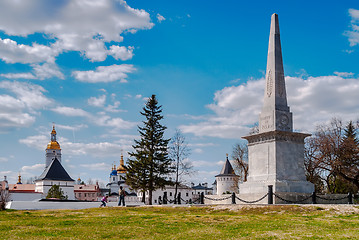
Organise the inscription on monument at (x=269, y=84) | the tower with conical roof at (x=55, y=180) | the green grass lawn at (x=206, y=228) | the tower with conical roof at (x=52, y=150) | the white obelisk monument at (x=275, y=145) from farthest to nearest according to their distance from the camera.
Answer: the tower with conical roof at (x=52, y=150) → the tower with conical roof at (x=55, y=180) → the inscription on monument at (x=269, y=84) → the white obelisk monument at (x=275, y=145) → the green grass lawn at (x=206, y=228)

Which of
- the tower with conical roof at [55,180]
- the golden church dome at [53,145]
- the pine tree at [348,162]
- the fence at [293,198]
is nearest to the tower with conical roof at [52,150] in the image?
the golden church dome at [53,145]

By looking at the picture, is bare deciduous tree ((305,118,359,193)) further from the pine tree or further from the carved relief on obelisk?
the carved relief on obelisk

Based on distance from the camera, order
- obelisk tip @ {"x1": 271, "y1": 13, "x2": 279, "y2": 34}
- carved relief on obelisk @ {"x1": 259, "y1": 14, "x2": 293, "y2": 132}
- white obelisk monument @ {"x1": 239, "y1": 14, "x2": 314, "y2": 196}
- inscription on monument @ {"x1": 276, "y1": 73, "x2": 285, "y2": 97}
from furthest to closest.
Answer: obelisk tip @ {"x1": 271, "y1": 13, "x2": 279, "y2": 34} → inscription on monument @ {"x1": 276, "y1": 73, "x2": 285, "y2": 97} → carved relief on obelisk @ {"x1": 259, "y1": 14, "x2": 293, "y2": 132} → white obelisk monument @ {"x1": 239, "y1": 14, "x2": 314, "y2": 196}

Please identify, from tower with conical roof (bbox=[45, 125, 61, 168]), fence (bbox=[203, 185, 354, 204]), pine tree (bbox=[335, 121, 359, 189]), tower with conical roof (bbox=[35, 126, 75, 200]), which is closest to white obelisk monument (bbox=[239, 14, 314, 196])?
fence (bbox=[203, 185, 354, 204])

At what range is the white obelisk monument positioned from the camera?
25.3 metres

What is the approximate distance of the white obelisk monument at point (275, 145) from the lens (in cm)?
2528

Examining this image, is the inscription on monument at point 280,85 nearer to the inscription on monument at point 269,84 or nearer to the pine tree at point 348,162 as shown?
the inscription on monument at point 269,84

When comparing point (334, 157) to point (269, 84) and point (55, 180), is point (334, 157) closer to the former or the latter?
point (269, 84)

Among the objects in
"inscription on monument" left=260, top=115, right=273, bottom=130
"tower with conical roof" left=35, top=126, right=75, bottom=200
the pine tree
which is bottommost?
"tower with conical roof" left=35, top=126, right=75, bottom=200

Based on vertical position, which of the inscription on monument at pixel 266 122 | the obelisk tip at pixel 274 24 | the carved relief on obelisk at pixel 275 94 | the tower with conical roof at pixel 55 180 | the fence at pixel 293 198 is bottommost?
the tower with conical roof at pixel 55 180

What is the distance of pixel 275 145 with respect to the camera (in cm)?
2544

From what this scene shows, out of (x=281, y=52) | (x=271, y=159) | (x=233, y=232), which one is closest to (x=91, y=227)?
(x=233, y=232)

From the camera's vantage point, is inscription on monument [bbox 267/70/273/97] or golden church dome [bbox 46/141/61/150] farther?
golden church dome [bbox 46/141/61/150]

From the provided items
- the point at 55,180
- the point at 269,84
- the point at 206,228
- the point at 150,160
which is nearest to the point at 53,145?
the point at 55,180
